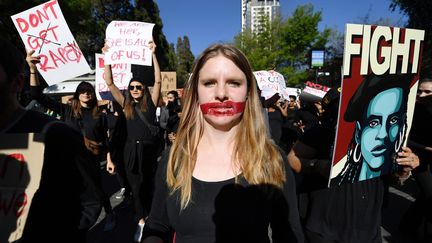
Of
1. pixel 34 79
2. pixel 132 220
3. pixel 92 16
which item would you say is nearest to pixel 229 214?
pixel 34 79

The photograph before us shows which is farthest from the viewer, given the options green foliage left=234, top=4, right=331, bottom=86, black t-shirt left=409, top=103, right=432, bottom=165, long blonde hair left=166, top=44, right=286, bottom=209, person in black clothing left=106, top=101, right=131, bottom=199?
green foliage left=234, top=4, right=331, bottom=86

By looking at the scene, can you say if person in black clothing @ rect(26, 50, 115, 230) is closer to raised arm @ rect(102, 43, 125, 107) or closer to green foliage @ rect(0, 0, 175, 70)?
raised arm @ rect(102, 43, 125, 107)

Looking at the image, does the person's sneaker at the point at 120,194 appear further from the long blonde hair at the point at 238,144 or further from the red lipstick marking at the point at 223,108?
the red lipstick marking at the point at 223,108

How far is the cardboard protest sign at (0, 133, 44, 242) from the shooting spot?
1.48 m

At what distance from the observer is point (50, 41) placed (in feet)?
13.2

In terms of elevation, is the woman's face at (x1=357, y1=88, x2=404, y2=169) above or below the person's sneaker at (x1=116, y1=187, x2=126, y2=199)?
above

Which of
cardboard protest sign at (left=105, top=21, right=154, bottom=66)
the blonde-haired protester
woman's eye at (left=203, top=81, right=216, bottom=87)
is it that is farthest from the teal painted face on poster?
cardboard protest sign at (left=105, top=21, right=154, bottom=66)

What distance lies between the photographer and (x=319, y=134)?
233 centimetres

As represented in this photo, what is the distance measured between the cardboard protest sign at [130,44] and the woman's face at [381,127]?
3.47 metres

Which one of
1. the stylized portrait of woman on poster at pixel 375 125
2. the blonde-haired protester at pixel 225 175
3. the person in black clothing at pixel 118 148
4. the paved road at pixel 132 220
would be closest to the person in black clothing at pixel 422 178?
the paved road at pixel 132 220

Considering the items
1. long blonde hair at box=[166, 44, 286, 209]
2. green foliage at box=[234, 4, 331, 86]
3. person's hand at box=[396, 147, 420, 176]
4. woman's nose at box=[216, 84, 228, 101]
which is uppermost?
green foliage at box=[234, 4, 331, 86]

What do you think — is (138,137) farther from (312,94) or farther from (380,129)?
(380,129)

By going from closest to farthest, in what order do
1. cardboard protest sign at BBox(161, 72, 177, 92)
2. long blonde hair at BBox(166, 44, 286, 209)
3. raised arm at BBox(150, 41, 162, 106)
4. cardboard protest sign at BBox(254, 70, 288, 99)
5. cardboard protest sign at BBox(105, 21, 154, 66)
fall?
long blonde hair at BBox(166, 44, 286, 209)
raised arm at BBox(150, 41, 162, 106)
cardboard protest sign at BBox(105, 21, 154, 66)
cardboard protest sign at BBox(254, 70, 288, 99)
cardboard protest sign at BBox(161, 72, 177, 92)

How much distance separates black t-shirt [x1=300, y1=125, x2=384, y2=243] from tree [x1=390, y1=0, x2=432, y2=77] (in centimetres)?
1824
